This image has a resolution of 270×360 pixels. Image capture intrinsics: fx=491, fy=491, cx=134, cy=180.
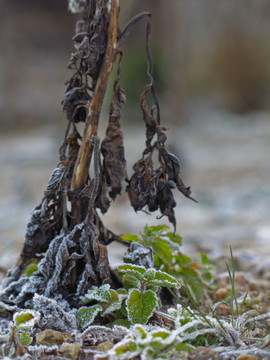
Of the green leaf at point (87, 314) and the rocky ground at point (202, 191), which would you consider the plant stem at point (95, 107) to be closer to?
the green leaf at point (87, 314)

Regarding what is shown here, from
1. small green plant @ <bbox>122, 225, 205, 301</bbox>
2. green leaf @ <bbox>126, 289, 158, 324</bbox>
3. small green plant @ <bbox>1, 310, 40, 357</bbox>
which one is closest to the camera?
small green plant @ <bbox>1, 310, 40, 357</bbox>

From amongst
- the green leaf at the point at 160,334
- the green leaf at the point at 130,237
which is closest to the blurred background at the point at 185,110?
the green leaf at the point at 130,237

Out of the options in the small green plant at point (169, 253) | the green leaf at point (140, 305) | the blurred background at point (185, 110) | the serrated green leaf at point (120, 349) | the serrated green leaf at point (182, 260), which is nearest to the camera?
the serrated green leaf at point (120, 349)

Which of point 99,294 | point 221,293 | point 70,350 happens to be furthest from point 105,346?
point 221,293

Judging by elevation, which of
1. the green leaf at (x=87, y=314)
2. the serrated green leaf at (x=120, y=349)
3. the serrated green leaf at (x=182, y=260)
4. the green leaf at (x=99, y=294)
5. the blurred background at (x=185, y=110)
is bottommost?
the serrated green leaf at (x=120, y=349)

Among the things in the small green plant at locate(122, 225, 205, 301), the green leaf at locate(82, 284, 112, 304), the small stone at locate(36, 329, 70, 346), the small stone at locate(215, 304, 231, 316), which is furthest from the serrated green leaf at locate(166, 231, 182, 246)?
the small stone at locate(36, 329, 70, 346)

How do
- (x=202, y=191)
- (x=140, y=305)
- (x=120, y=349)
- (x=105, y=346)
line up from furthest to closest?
(x=202, y=191)
(x=140, y=305)
(x=105, y=346)
(x=120, y=349)

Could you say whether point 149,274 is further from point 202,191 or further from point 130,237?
point 202,191

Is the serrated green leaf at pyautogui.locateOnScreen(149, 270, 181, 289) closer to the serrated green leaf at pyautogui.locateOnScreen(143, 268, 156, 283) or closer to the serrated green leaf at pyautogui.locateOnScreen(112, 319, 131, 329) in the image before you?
the serrated green leaf at pyautogui.locateOnScreen(143, 268, 156, 283)
